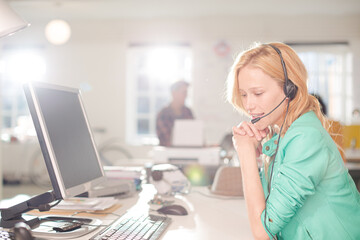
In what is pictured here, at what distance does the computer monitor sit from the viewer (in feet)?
3.53

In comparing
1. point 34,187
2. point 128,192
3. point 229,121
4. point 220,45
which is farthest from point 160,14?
point 128,192

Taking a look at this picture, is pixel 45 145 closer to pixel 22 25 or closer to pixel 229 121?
pixel 22 25

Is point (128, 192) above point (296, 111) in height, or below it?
below

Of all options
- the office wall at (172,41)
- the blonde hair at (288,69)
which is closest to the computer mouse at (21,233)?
the blonde hair at (288,69)

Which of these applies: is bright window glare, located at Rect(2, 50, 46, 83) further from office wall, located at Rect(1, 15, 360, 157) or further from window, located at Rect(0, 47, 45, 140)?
office wall, located at Rect(1, 15, 360, 157)

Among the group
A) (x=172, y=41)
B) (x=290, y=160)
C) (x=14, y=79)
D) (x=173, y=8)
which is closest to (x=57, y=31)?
(x=14, y=79)

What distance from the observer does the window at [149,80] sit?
6.59 m

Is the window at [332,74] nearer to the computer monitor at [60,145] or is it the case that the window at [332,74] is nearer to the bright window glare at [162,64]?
the bright window glare at [162,64]

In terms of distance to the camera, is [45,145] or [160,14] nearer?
[45,145]

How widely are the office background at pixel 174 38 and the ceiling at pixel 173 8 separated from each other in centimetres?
2

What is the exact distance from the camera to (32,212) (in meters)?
1.38

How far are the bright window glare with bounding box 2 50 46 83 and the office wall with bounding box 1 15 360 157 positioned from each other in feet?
0.72

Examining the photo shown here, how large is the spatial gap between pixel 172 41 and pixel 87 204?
5.33 m

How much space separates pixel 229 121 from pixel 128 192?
4.77m
